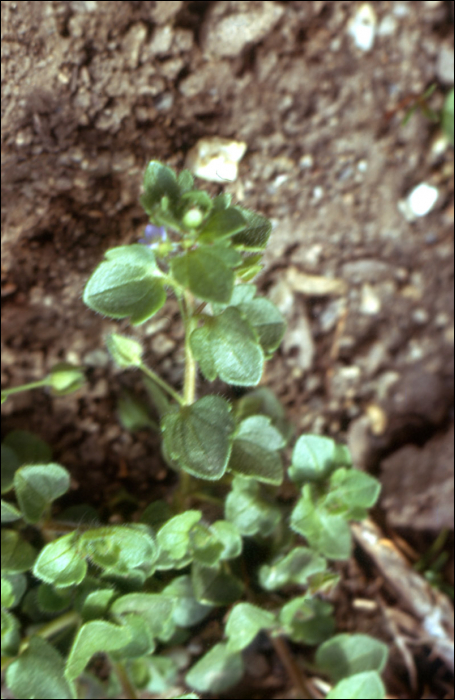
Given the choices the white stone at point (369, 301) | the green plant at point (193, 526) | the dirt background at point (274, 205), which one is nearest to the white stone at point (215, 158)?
the dirt background at point (274, 205)

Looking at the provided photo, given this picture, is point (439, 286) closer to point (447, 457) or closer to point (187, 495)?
point (447, 457)

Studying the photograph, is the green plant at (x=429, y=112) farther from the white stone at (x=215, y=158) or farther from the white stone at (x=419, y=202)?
the white stone at (x=215, y=158)

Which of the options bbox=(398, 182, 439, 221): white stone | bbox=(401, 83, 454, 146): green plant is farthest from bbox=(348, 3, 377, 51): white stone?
bbox=(398, 182, 439, 221): white stone

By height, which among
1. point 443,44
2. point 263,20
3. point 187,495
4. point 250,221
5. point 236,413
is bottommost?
point 187,495

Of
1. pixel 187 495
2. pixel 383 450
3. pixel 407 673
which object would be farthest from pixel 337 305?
pixel 407 673

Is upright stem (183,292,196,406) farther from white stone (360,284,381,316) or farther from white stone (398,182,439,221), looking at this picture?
white stone (398,182,439,221)

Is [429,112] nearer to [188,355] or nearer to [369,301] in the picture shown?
[369,301]
